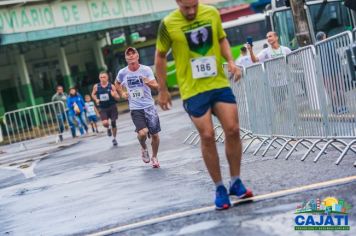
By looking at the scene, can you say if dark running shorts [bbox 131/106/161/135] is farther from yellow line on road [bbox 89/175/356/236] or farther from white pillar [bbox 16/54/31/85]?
white pillar [bbox 16/54/31/85]

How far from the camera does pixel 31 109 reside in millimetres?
26562

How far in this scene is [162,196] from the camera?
7.79 metres

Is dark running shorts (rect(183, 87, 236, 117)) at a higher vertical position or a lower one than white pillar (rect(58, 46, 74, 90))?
lower

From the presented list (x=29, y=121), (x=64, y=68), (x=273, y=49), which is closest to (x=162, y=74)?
(x=273, y=49)

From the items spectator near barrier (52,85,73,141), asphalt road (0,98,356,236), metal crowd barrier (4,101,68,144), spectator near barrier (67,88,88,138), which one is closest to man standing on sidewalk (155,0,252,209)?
asphalt road (0,98,356,236)

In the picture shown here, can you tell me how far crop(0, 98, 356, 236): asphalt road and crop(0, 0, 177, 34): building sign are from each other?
838 inches

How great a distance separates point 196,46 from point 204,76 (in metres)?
0.29

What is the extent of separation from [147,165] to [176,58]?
544 cm

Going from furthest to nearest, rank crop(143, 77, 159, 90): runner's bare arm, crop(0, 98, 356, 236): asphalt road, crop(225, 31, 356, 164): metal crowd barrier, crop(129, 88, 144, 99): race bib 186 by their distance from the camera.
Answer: crop(129, 88, 144, 99): race bib 186, crop(143, 77, 159, 90): runner's bare arm, crop(225, 31, 356, 164): metal crowd barrier, crop(0, 98, 356, 236): asphalt road

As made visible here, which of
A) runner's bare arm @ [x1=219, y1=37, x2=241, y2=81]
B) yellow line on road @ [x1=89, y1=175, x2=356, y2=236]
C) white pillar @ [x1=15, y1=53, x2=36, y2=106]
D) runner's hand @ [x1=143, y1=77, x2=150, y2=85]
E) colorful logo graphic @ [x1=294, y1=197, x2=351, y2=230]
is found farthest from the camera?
white pillar @ [x1=15, y1=53, x2=36, y2=106]

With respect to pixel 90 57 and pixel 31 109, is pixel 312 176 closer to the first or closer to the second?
pixel 31 109

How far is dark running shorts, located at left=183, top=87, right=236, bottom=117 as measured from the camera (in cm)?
641

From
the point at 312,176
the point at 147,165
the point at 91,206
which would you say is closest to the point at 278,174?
the point at 312,176

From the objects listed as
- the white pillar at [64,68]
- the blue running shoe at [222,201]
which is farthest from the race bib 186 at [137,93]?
the white pillar at [64,68]
